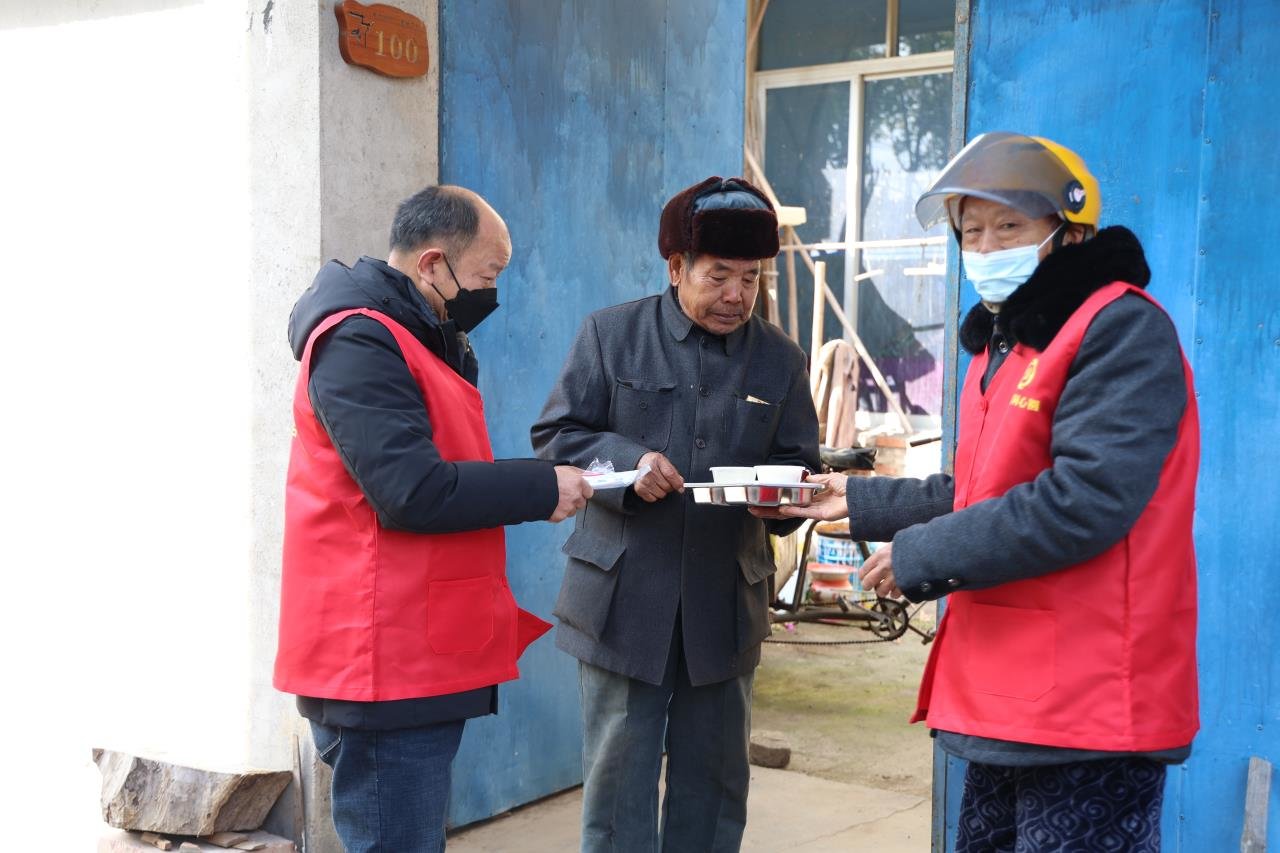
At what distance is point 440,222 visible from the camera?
8.80 ft

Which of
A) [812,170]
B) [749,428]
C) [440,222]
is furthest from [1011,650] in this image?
[812,170]

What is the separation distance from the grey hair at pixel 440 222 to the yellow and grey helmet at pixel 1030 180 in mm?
1038

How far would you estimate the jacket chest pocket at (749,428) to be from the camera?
310 cm

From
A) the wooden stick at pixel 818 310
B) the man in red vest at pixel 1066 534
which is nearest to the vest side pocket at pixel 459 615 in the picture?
the man in red vest at pixel 1066 534

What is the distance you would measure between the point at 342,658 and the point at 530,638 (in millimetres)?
531

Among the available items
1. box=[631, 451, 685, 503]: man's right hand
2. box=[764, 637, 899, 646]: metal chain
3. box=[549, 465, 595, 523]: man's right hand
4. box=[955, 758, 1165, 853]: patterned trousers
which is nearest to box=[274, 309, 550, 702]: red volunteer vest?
box=[549, 465, 595, 523]: man's right hand

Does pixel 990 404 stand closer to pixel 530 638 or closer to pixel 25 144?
pixel 530 638

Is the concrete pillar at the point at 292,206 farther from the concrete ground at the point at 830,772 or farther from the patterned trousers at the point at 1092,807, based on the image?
the patterned trousers at the point at 1092,807

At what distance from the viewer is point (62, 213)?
432 centimetres

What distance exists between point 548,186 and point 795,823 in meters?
2.58

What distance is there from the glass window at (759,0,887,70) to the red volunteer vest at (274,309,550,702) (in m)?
9.02

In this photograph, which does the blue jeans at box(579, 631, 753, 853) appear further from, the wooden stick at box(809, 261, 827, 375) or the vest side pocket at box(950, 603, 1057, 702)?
the wooden stick at box(809, 261, 827, 375)

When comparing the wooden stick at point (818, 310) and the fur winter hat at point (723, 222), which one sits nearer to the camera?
the fur winter hat at point (723, 222)

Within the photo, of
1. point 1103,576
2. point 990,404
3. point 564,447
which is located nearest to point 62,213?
point 564,447
